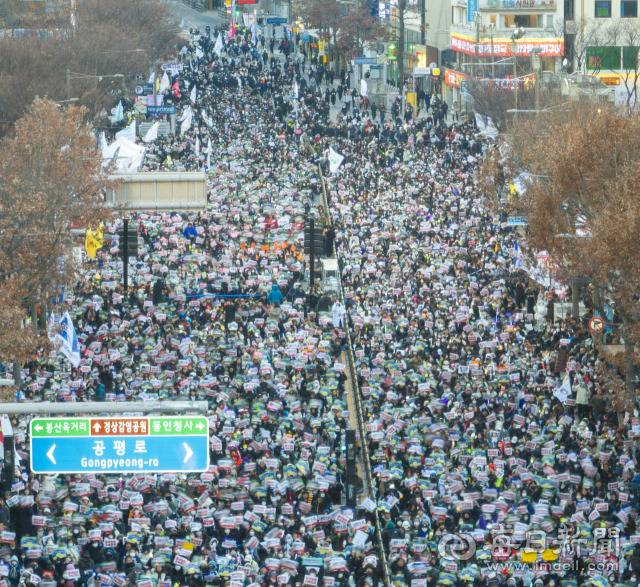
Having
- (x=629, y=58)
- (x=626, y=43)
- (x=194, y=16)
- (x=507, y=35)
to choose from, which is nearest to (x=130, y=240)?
(x=507, y=35)

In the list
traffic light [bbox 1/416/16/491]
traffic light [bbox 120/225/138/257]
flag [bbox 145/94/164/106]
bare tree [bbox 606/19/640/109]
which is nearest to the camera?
traffic light [bbox 1/416/16/491]

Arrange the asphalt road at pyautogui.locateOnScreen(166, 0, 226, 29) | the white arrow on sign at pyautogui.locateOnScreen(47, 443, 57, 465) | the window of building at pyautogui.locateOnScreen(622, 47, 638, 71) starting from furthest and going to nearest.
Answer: the asphalt road at pyautogui.locateOnScreen(166, 0, 226, 29) < the window of building at pyautogui.locateOnScreen(622, 47, 638, 71) < the white arrow on sign at pyautogui.locateOnScreen(47, 443, 57, 465)

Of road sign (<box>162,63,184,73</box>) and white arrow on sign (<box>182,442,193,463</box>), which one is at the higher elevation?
white arrow on sign (<box>182,442,193,463</box>)

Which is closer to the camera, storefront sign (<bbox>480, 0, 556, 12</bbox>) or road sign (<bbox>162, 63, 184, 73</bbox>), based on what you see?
storefront sign (<bbox>480, 0, 556, 12</bbox>)

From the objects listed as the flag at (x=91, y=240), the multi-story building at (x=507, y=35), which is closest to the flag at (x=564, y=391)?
the flag at (x=91, y=240)

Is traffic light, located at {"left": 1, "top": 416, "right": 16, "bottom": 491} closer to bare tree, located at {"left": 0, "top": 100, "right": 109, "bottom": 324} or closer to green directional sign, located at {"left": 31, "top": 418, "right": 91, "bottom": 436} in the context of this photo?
bare tree, located at {"left": 0, "top": 100, "right": 109, "bottom": 324}

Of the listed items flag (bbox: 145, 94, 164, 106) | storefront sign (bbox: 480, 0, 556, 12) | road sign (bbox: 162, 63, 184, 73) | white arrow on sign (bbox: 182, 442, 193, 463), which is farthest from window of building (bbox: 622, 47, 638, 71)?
white arrow on sign (bbox: 182, 442, 193, 463)

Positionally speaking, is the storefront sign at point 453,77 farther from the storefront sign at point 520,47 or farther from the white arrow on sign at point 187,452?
the white arrow on sign at point 187,452

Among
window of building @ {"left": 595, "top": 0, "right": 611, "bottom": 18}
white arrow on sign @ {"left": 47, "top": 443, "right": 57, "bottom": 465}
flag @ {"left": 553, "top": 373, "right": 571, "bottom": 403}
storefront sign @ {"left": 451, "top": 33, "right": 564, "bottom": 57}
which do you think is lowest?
storefront sign @ {"left": 451, "top": 33, "right": 564, "bottom": 57}

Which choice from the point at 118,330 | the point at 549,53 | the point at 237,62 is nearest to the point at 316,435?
the point at 118,330
